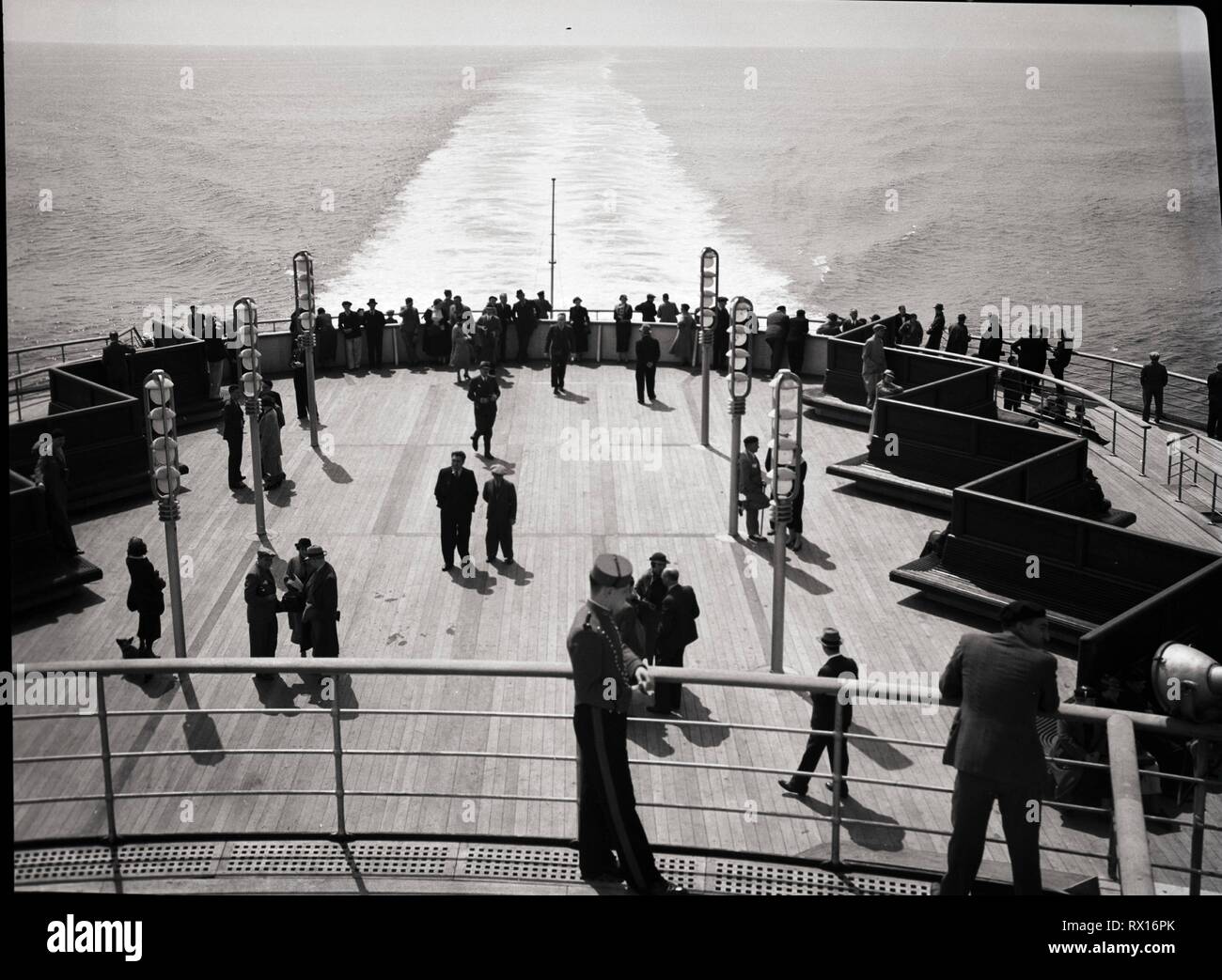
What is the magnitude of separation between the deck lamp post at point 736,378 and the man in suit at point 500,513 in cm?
290

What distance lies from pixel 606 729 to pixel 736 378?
10.5 meters

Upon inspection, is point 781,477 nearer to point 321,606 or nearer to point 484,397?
A: point 321,606

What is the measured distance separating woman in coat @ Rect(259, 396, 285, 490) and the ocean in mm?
28698

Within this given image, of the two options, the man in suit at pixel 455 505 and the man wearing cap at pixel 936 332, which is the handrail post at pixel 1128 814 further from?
the man wearing cap at pixel 936 332

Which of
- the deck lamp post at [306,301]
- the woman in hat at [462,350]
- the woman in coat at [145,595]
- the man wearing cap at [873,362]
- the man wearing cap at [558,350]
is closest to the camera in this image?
the woman in coat at [145,595]

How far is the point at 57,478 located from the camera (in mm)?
16531

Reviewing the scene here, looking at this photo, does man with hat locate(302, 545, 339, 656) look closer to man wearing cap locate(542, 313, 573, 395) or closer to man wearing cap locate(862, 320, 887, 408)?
man wearing cap locate(862, 320, 887, 408)

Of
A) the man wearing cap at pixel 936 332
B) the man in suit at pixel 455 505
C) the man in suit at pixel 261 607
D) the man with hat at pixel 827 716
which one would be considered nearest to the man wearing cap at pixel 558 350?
the man wearing cap at pixel 936 332

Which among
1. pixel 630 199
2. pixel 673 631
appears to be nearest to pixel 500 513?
pixel 673 631

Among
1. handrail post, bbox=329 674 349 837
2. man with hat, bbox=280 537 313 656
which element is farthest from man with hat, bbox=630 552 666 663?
handrail post, bbox=329 674 349 837

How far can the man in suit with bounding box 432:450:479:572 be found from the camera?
650 inches

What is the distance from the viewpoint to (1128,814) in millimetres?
6074

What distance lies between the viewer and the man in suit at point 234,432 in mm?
19297

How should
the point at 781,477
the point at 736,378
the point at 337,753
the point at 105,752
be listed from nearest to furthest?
the point at 337,753
the point at 105,752
the point at 781,477
the point at 736,378
